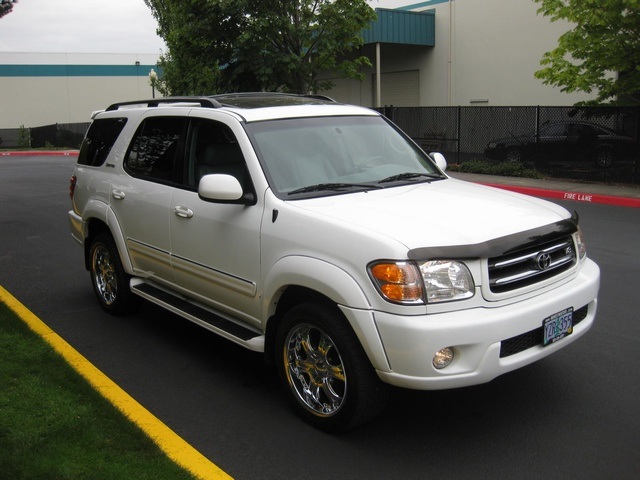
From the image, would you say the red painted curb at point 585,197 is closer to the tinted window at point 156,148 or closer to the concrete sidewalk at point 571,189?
the concrete sidewalk at point 571,189

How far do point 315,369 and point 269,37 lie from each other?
15.3m

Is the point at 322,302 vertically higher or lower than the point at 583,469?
higher

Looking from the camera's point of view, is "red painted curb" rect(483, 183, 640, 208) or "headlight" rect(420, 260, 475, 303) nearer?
"headlight" rect(420, 260, 475, 303)

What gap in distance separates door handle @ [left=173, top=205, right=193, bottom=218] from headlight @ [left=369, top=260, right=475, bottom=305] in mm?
1872

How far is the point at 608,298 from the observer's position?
22.3 ft

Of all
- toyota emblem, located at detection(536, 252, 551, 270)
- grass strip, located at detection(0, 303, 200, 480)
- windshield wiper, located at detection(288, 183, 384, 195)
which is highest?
windshield wiper, located at detection(288, 183, 384, 195)

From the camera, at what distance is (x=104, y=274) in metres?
6.71

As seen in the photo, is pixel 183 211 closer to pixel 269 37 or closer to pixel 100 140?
pixel 100 140

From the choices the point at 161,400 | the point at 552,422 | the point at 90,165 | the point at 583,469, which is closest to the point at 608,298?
the point at 552,422

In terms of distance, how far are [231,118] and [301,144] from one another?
535 mm

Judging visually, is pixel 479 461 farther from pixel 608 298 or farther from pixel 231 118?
pixel 608 298

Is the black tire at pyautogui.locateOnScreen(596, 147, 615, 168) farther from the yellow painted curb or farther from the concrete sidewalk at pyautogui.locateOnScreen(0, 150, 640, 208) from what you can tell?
the yellow painted curb

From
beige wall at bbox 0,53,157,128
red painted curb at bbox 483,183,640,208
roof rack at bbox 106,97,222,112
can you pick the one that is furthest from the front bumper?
beige wall at bbox 0,53,157,128

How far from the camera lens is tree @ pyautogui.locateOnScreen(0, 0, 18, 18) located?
1303 cm
